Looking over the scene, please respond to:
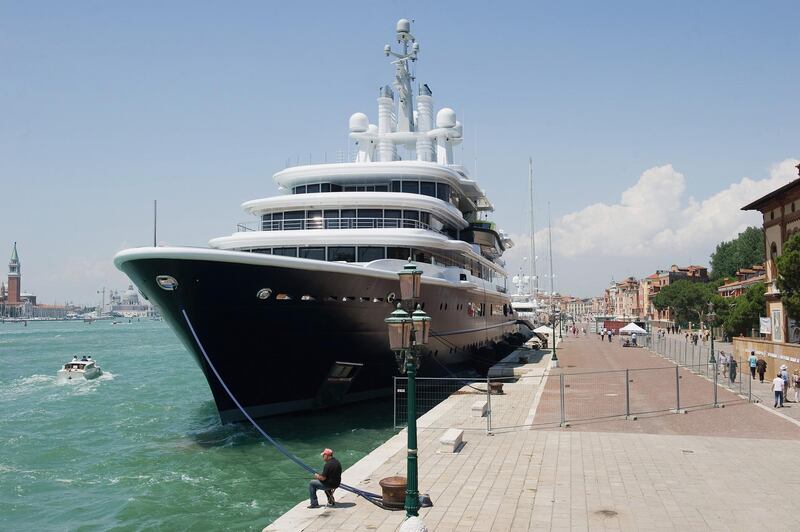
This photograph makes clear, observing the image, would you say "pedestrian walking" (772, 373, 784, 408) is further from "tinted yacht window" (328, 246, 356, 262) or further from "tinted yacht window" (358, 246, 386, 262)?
"tinted yacht window" (328, 246, 356, 262)

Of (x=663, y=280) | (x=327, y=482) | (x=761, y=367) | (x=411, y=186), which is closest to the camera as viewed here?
(x=327, y=482)

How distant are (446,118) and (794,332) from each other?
20.3 metres

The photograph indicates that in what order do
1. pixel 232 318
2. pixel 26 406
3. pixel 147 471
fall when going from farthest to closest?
1. pixel 26 406
2. pixel 232 318
3. pixel 147 471

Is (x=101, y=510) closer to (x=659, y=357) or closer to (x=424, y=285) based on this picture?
(x=424, y=285)

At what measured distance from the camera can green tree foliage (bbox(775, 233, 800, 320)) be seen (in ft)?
81.7

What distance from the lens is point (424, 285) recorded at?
73.3 ft

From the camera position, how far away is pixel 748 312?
49719mm

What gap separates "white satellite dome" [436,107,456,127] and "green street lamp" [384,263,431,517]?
28681mm

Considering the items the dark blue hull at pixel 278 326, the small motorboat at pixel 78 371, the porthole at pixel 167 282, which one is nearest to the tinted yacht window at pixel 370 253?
the dark blue hull at pixel 278 326

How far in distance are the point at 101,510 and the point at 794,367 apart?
71.8 feet

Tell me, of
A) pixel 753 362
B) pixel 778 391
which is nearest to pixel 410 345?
pixel 778 391

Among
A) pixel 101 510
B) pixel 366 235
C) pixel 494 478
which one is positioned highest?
pixel 366 235

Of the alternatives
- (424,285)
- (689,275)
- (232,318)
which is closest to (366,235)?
(424,285)

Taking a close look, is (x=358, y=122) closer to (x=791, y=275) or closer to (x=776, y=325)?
(x=791, y=275)
